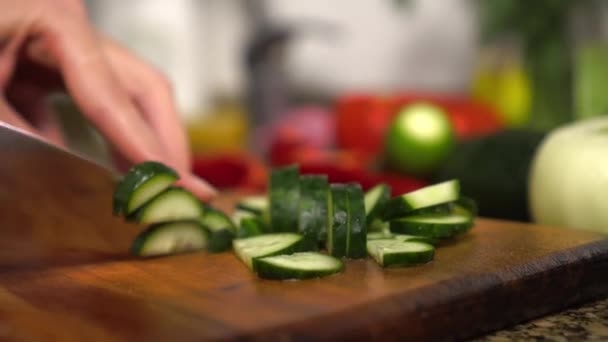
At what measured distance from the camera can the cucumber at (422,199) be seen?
1.05m

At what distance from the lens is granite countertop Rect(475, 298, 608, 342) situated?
79cm

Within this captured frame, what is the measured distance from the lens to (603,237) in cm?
100

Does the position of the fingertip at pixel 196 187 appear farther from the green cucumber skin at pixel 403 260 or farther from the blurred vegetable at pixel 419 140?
the blurred vegetable at pixel 419 140

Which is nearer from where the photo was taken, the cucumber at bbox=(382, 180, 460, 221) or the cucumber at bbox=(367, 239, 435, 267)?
the cucumber at bbox=(367, 239, 435, 267)

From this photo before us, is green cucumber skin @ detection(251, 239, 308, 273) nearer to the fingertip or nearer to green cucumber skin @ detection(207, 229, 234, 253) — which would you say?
green cucumber skin @ detection(207, 229, 234, 253)

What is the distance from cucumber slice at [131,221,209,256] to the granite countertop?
1.57ft

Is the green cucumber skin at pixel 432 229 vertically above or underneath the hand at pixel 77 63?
underneath

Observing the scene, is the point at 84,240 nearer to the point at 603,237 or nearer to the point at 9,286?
the point at 9,286

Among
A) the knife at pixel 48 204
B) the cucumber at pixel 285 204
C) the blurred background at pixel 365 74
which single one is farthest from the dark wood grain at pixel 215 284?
the blurred background at pixel 365 74

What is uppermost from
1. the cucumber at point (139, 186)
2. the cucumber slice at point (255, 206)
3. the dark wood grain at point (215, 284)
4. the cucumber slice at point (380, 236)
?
the cucumber at point (139, 186)

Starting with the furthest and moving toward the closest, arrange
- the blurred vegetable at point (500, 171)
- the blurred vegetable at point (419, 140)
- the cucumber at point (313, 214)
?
the blurred vegetable at point (419, 140) < the blurred vegetable at point (500, 171) < the cucumber at point (313, 214)

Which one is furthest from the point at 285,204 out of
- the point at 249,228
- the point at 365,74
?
the point at 365,74

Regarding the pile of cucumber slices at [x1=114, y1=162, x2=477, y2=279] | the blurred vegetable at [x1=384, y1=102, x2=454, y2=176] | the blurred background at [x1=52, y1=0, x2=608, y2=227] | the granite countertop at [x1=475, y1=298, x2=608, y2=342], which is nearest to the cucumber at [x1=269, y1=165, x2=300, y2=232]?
the pile of cucumber slices at [x1=114, y1=162, x2=477, y2=279]

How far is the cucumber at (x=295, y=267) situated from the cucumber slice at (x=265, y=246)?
30 mm
